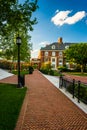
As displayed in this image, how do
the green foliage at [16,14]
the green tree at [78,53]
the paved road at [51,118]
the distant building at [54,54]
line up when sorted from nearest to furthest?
the paved road at [51,118]
the green foliage at [16,14]
the green tree at [78,53]
the distant building at [54,54]

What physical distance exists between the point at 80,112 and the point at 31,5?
6.70m

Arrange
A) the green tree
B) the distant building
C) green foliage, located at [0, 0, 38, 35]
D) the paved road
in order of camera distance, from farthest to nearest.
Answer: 1. the distant building
2. the green tree
3. green foliage, located at [0, 0, 38, 35]
4. the paved road

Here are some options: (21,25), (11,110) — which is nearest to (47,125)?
(11,110)

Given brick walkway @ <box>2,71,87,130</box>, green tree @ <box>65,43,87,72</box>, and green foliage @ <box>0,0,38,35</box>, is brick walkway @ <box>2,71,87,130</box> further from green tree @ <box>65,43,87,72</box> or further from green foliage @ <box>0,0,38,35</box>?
green tree @ <box>65,43,87,72</box>

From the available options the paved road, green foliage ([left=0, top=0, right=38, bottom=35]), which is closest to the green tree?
green foliage ([left=0, top=0, right=38, bottom=35])

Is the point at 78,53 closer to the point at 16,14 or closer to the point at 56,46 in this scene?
the point at 56,46

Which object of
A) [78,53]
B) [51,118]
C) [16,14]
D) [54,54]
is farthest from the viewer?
[54,54]

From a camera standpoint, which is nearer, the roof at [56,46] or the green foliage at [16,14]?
the green foliage at [16,14]

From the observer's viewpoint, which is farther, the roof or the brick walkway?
the roof

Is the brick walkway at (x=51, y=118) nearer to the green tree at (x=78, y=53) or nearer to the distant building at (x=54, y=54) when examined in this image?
the green tree at (x=78, y=53)

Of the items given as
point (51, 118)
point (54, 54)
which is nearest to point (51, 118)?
point (51, 118)

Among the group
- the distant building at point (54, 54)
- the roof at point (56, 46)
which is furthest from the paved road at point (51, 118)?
the roof at point (56, 46)

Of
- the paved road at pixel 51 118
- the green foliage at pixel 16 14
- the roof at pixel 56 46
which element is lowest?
the paved road at pixel 51 118

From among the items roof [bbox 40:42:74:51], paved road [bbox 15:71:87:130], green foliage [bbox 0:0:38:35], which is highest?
roof [bbox 40:42:74:51]
